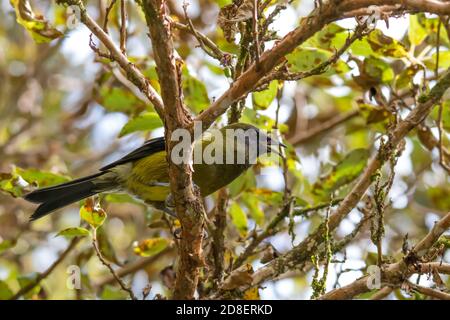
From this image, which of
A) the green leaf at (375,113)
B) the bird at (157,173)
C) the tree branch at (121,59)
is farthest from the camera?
the bird at (157,173)

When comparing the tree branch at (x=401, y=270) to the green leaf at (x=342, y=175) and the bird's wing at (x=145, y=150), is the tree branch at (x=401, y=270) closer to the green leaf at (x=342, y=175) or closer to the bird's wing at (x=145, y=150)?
the green leaf at (x=342, y=175)

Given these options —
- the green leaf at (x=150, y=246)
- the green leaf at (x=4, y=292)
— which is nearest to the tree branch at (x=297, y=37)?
the green leaf at (x=150, y=246)

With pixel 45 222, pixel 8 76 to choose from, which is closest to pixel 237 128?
pixel 45 222

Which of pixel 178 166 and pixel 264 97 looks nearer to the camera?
pixel 178 166

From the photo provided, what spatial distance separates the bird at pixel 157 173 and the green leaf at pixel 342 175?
1.25 feet

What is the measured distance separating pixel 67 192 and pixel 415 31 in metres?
2.47

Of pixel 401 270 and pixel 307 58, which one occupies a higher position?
pixel 307 58

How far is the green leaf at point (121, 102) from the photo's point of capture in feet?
15.6

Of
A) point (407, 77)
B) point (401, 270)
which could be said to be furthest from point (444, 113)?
point (401, 270)

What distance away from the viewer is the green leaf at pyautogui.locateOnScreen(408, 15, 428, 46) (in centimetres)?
404

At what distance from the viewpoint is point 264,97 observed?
4.03 metres

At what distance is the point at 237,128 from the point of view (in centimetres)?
446

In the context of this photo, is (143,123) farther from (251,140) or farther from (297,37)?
(297,37)

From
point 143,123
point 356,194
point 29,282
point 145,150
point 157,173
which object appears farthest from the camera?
point 145,150
